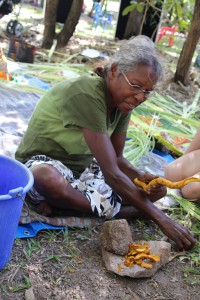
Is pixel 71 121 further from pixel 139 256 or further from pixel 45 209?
pixel 139 256

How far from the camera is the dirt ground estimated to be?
1783 mm

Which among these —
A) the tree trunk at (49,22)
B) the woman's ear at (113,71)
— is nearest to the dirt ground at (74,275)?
the woman's ear at (113,71)

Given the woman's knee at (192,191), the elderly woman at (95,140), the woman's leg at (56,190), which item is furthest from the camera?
the woman's knee at (192,191)

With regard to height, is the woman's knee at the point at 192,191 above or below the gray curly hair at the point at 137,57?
below

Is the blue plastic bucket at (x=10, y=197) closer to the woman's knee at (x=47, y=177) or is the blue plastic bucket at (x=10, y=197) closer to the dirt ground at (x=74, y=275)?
the dirt ground at (x=74, y=275)

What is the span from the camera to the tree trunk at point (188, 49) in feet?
17.9

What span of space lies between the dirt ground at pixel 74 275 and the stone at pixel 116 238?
0.29 feet

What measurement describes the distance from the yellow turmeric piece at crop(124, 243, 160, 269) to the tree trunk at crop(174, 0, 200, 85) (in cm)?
413

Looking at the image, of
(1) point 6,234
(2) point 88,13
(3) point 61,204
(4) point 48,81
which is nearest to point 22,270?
(1) point 6,234

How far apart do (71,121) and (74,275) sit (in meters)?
0.72

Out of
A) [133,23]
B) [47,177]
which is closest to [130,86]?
[47,177]

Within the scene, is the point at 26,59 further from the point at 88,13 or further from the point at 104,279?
the point at 88,13

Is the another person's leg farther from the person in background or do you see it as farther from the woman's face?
the woman's face

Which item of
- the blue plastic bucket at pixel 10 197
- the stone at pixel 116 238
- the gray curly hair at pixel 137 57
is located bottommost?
the stone at pixel 116 238
